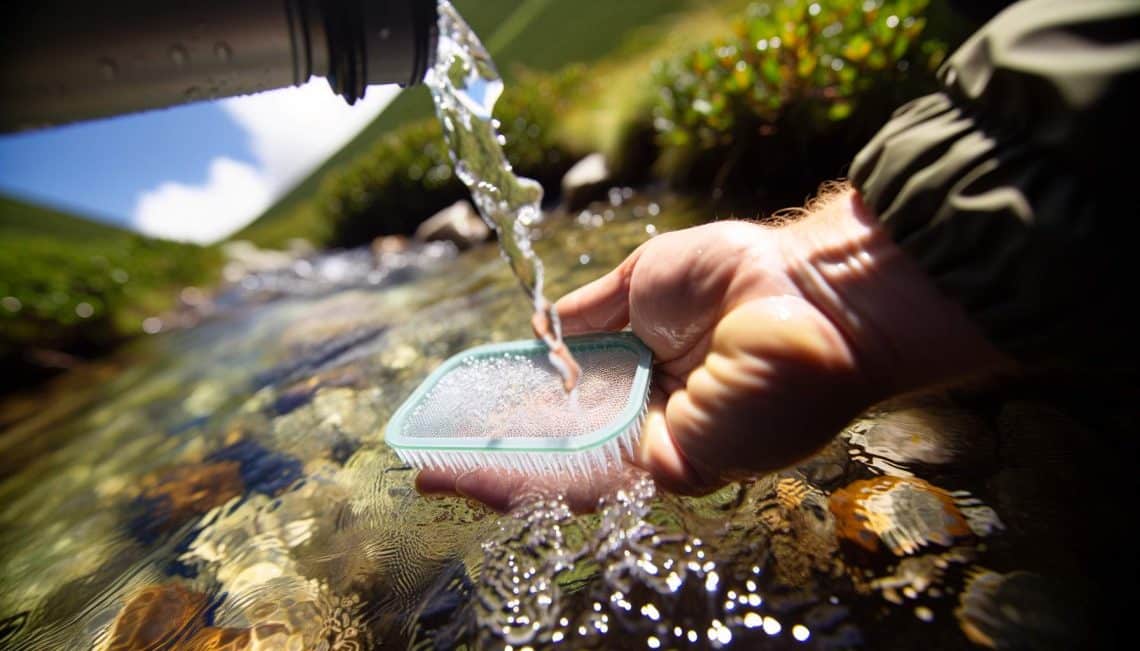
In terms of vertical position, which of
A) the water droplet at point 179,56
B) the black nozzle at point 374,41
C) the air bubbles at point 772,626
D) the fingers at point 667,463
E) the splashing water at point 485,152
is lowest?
the air bubbles at point 772,626

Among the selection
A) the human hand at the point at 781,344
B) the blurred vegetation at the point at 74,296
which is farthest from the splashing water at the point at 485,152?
the blurred vegetation at the point at 74,296

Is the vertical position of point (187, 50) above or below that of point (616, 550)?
above

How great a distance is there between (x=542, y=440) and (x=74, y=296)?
9.30 m

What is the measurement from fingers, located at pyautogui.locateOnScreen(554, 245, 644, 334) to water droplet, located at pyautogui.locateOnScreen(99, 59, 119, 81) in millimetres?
1492

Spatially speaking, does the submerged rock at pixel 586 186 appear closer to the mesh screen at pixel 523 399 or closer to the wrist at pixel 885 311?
the mesh screen at pixel 523 399

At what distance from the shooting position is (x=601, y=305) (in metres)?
2.12

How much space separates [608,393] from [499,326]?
1.79 metres

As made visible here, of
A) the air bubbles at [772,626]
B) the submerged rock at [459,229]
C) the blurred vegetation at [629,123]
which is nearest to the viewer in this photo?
the air bubbles at [772,626]

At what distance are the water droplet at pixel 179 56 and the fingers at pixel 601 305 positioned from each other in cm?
141

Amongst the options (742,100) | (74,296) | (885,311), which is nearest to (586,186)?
(742,100)

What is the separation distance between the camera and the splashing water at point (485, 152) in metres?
1.67

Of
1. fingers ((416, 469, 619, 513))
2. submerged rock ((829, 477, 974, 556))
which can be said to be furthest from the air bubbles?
fingers ((416, 469, 619, 513))

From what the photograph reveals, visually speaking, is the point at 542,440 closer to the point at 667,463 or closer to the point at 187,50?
the point at 667,463

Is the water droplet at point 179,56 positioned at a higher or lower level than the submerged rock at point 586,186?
higher
